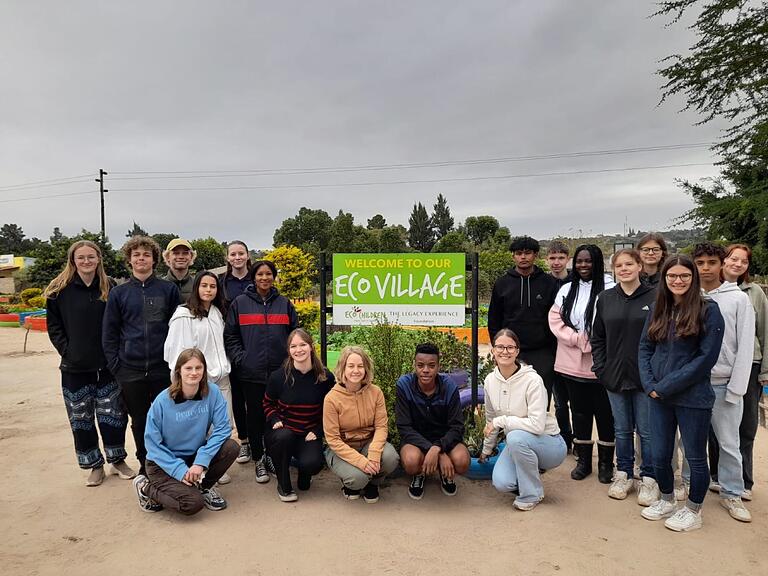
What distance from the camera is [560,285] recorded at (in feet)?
13.8

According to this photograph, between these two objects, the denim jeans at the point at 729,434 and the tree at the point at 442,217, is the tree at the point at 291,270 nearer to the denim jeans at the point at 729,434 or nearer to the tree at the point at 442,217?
the denim jeans at the point at 729,434

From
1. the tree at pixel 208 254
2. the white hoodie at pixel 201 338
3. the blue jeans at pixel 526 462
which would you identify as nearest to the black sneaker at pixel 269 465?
the white hoodie at pixel 201 338

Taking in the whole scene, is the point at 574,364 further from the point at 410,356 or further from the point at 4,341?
the point at 4,341

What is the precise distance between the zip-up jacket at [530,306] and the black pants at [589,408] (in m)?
0.38

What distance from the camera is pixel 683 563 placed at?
274 cm

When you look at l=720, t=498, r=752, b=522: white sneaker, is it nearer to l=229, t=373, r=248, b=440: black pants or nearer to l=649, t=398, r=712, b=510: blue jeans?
l=649, t=398, r=712, b=510: blue jeans

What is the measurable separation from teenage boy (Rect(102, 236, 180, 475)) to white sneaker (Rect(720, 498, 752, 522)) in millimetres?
4136

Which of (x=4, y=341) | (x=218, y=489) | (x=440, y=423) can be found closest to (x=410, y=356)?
(x=440, y=423)

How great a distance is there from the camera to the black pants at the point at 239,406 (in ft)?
13.8

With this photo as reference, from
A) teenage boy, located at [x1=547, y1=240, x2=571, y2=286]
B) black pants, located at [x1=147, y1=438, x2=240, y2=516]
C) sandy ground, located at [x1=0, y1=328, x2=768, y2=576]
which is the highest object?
teenage boy, located at [x1=547, y1=240, x2=571, y2=286]

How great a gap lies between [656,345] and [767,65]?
12187 mm

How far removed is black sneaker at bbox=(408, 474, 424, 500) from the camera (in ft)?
11.8

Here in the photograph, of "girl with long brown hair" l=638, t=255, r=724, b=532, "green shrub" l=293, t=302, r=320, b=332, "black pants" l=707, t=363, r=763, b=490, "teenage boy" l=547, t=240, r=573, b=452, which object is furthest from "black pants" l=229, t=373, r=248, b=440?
"green shrub" l=293, t=302, r=320, b=332

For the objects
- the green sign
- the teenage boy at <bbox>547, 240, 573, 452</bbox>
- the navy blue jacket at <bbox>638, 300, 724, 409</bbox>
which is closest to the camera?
the navy blue jacket at <bbox>638, 300, 724, 409</bbox>
